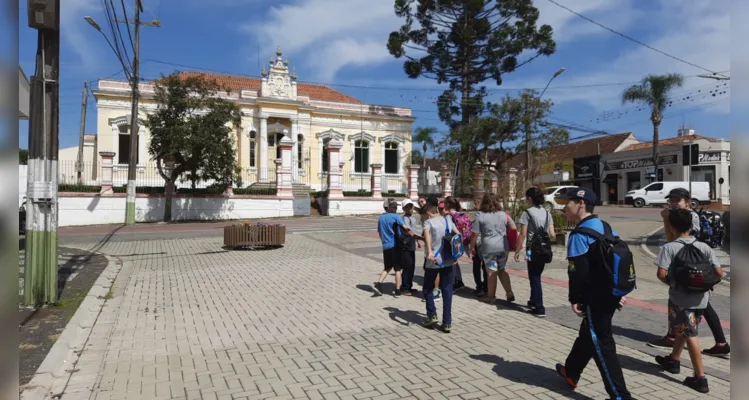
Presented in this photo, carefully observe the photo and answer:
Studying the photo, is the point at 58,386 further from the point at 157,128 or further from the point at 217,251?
the point at 157,128

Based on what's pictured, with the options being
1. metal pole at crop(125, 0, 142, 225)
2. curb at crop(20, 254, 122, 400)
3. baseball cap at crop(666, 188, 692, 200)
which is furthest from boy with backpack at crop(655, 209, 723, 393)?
metal pole at crop(125, 0, 142, 225)

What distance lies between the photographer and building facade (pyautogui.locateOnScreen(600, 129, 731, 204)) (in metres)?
34.9

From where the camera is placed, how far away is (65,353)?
16.0 ft

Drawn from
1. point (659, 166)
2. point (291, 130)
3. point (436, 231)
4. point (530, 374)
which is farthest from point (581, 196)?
point (659, 166)

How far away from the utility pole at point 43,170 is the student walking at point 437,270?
5.17 metres

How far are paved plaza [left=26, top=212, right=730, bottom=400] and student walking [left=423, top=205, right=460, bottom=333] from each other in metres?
0.20

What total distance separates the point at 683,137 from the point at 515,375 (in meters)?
46.7

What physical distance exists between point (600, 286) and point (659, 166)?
42.2 metres

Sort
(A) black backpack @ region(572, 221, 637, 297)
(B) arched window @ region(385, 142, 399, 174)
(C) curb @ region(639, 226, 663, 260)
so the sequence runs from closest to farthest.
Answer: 1. (A) black backpack @ region(572, 221, 637, 297)
2. (C) curb @ region(639, 226, 663, 260)
3. (B) arched window @ region(385, 142, 399, 174)

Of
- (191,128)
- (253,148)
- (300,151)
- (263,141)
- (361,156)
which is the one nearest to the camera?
(191,128)

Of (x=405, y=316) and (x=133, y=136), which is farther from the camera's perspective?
(x=133, y=136)

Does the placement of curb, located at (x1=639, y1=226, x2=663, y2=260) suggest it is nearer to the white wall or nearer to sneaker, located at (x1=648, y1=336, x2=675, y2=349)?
sneaker, located at (x1=648, y1=336, x2=675, y2=349)

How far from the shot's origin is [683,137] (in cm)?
4253

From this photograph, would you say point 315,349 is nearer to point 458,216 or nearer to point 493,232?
point 493,232
